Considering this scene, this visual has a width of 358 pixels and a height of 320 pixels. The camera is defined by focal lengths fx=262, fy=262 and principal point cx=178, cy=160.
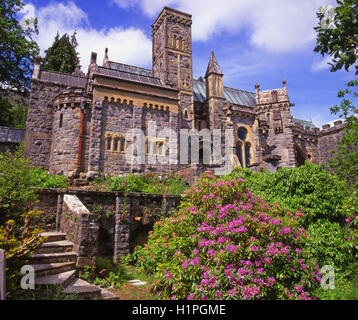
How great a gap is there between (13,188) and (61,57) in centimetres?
3096

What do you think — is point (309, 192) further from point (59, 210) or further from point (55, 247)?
point (59, 210)

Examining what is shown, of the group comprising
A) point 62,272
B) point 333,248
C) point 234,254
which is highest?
point 234,254

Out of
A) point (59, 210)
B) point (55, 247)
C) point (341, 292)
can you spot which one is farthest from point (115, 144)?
point (341, 292)

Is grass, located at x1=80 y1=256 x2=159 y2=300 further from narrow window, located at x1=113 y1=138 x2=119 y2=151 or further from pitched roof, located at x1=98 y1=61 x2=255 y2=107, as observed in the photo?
pitched roof, located at x1=98 y1=61 x2=255 y2=107

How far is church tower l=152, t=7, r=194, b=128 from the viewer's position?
25.2m

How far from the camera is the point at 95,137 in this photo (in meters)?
18.5

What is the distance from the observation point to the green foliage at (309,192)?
8.49m

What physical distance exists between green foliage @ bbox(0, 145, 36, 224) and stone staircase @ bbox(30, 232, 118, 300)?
1.21 meters

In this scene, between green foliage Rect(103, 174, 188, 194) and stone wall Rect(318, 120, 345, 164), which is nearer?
green foliage Rect(103, 174, 188, 194)

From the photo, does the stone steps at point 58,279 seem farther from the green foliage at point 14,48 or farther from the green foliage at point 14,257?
the green foliage at point 14,48

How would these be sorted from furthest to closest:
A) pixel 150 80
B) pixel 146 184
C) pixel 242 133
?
pixel 242 133 → pixel 150 80 → pixel 146 184

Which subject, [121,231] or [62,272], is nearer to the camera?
[62,272]

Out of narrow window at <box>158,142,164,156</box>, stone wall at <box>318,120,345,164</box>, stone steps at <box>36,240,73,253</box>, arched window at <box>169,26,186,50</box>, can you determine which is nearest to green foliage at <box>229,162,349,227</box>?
stone steps at <box>36,240,73,253</box>

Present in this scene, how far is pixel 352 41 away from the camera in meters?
10.2
